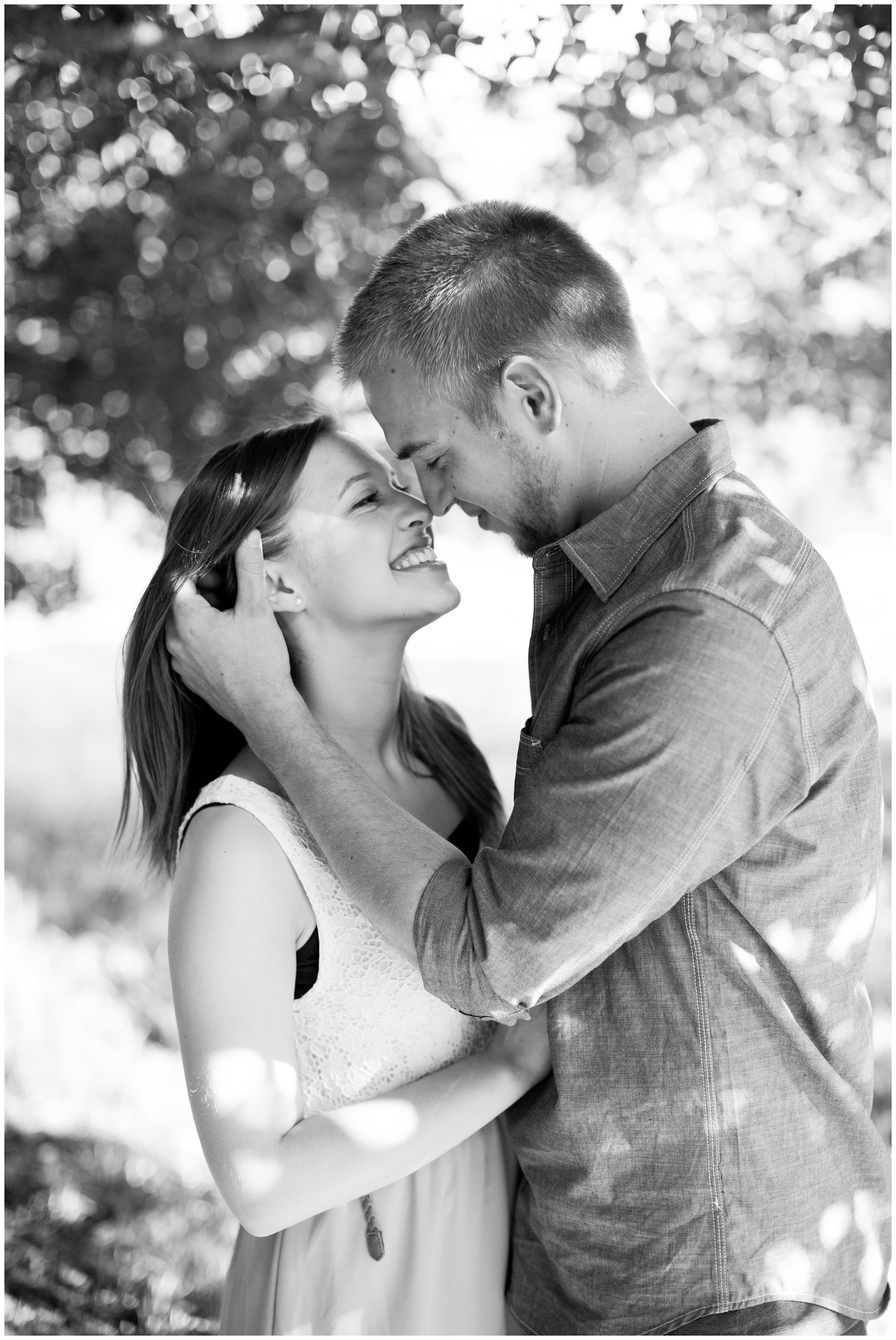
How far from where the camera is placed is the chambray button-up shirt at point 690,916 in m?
1.49

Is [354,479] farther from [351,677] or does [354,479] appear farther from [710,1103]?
[710,1103]

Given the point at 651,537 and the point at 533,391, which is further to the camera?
the point at 533,391

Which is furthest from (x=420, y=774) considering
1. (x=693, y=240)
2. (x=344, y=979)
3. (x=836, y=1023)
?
(x=693, y=240)

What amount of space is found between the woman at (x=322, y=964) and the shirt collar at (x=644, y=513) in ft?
1.82

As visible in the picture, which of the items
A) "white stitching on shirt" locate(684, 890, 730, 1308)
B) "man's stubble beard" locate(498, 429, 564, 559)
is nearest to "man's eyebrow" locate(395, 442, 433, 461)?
"man's stubble beard" locate(498, 429, 564, 559)

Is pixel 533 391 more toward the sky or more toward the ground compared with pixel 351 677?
more toward the sky

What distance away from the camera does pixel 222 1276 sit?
4211 mm

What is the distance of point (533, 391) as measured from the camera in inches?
73.9

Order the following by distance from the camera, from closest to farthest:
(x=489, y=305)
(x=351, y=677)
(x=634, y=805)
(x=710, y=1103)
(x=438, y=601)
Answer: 1. (x=634, y=805)
2. (x=710, y=1103)
3. (x=489, y=305)
4. (x=438, y=601)
5. (x=351, y=677)

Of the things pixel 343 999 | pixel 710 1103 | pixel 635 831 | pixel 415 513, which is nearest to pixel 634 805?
pixel 635 831

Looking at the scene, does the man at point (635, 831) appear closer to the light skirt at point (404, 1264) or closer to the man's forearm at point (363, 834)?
the man's forearm at point (363, 834)

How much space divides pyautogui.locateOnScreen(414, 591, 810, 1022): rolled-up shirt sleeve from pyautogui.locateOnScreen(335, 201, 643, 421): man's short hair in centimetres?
59

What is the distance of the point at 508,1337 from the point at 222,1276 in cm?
262

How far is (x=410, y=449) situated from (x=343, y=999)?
1032 mm
